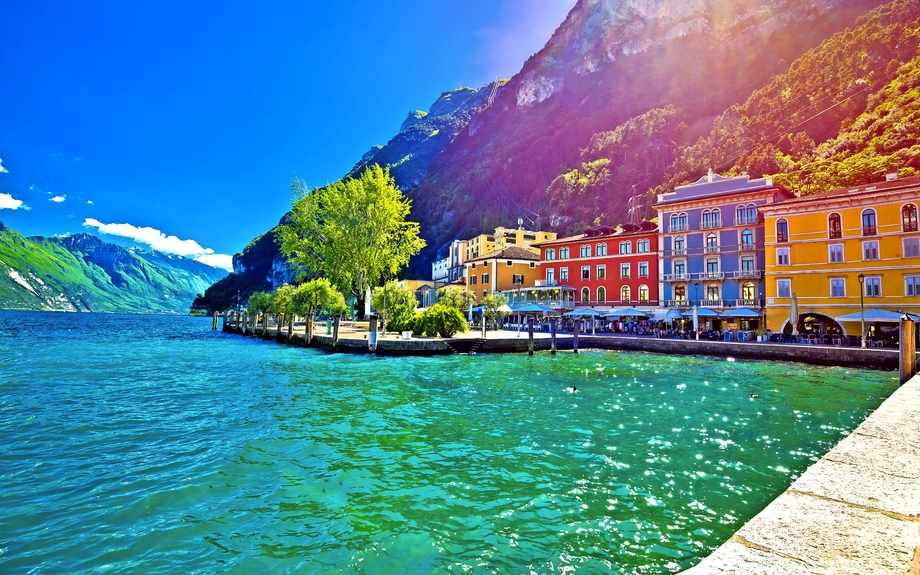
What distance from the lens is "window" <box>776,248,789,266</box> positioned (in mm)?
31188

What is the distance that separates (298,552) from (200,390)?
1094 centimetres

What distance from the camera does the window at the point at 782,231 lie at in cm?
3134

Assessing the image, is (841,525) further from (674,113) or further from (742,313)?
(674,113)

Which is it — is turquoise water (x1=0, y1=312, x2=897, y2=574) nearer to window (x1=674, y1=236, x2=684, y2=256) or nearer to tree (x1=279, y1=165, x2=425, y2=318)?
tree (x1=279, y1=165, x2=425, y2=318)

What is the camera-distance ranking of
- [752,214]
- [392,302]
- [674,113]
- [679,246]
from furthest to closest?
[674,113] → [392,302] → [679,246] → [752,214]

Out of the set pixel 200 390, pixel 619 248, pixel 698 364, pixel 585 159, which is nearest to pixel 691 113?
pixel 585 159

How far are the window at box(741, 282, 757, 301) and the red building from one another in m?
7.14

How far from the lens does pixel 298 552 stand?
4254 mm

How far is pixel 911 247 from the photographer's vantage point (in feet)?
87.5

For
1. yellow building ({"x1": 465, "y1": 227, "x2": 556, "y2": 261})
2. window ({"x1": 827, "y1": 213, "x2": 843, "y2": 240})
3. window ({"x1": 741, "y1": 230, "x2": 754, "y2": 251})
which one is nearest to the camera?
window ({"x1": 827, "y1": 213, "x2": 843, "y2": 240})

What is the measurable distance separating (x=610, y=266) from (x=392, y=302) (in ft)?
76.1

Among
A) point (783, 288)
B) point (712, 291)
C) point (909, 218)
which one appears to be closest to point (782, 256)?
point (783, 288)

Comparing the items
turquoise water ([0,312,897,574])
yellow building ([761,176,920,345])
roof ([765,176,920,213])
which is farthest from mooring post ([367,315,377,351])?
roof ([765,176,920,213])

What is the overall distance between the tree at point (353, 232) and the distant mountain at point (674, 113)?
4778 cm
